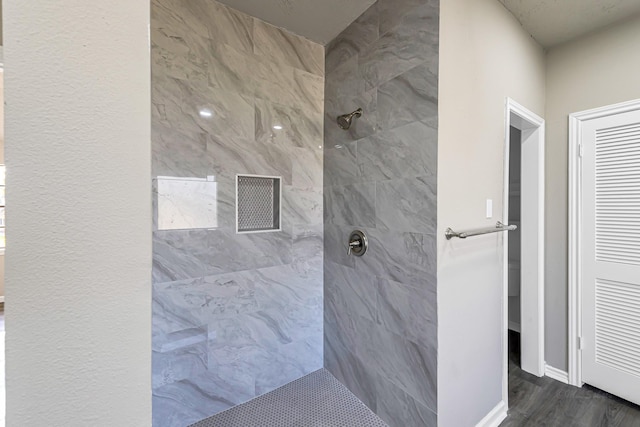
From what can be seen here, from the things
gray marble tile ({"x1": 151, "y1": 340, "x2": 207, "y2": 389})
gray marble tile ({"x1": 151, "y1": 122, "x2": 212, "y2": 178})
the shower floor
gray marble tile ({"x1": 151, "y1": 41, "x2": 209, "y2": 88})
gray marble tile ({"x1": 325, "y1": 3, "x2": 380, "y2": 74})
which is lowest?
the shower floor

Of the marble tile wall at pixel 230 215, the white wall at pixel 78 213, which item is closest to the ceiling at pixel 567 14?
the marble tile wall at pixel 230 215

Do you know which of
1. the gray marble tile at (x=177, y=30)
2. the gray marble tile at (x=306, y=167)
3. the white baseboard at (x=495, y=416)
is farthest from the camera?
the gray marble tile at (x=306, y=167)

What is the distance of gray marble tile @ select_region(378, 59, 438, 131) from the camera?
1398mm

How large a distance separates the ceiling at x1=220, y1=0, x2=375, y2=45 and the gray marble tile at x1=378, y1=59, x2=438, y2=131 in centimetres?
61

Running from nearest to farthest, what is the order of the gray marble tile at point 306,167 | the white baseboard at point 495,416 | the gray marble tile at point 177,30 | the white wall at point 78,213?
the white wall at point 78,213 < the gray marble tile at point 177,30 < the white baseboard at point 495,416 < the gray marble tile at point 306,167

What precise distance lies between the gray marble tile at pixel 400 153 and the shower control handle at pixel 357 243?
13.5 inches

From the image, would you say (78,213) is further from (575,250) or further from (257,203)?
(575,250)

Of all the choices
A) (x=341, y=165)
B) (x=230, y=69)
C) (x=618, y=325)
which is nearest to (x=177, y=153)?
(x=230, y=69)

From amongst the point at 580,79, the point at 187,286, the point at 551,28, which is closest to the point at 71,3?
the point at 187,286

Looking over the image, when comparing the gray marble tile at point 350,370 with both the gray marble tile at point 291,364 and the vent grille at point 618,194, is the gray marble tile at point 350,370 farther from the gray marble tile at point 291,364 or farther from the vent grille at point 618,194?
the vent grille at point 618,194

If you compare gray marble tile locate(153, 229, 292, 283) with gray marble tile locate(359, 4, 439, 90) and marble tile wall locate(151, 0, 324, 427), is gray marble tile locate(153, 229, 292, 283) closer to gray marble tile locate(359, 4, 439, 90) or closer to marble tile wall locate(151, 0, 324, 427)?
marble tile wall locate(151, 0, 324, 427)

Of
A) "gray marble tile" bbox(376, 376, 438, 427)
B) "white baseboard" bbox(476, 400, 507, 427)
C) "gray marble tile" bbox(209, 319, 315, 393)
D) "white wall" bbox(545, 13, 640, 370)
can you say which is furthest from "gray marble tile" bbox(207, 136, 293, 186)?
"white wall" bbox(545, 13, 640, 370)

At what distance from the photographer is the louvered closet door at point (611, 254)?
183 cm

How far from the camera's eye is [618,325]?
1903mm
